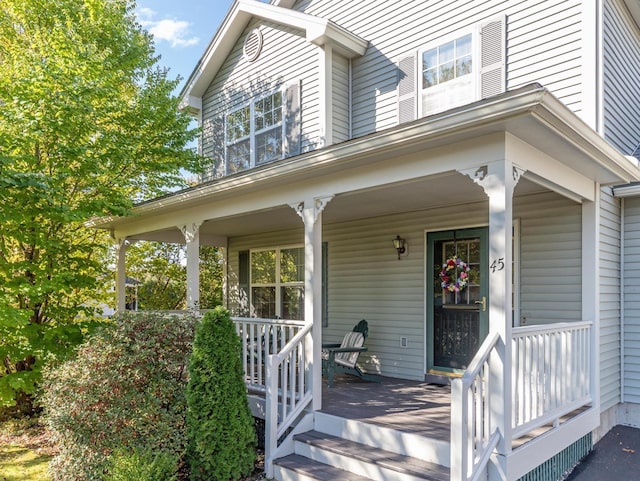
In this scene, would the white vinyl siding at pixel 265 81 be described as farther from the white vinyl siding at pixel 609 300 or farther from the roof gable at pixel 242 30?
the white vinyl siding at pixel 609 300

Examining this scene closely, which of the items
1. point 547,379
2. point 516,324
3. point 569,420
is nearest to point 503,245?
point 547,379

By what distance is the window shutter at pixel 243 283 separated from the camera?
952 cm

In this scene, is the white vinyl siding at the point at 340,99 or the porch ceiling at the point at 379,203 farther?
the white vinyl siding at the point at 340,99

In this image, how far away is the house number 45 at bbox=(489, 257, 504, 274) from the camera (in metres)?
3.62

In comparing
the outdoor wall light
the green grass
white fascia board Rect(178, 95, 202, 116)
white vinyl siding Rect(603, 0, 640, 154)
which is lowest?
the green grass

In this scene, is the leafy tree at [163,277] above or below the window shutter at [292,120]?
below

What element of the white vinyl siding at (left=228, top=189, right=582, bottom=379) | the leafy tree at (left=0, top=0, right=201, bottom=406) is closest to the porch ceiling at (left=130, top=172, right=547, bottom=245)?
the white vinyl siding at (left=228, top=189, right=582, bottom=379)

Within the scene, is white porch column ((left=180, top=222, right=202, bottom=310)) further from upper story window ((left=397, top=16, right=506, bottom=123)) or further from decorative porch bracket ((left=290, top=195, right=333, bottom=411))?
upper story window ((left=397, top=16, right=506, bottom=123))

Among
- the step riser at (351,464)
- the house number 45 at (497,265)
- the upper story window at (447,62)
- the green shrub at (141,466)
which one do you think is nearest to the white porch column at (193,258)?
the green shrub at (141,466)

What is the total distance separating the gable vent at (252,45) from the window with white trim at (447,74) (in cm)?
339

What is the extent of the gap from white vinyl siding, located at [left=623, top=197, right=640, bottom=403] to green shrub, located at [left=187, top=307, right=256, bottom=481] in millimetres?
4340

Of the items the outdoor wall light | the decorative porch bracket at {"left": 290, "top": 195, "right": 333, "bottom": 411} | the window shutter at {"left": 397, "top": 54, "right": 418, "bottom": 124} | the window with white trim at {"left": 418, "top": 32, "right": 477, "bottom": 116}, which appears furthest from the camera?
the outdoor wall light

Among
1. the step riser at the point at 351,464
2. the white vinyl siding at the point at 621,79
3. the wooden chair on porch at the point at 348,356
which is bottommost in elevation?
the step riser at the point at 351,464

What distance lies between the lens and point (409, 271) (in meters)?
6.78
